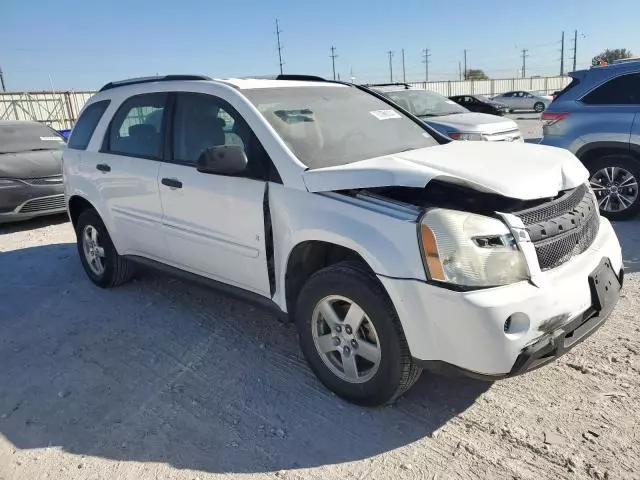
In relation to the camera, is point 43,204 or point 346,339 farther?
point 43,204

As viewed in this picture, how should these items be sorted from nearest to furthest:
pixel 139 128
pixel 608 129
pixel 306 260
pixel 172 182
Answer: pixel 306 260
pixel 172 182
pixel 139 128
pixel 608 129

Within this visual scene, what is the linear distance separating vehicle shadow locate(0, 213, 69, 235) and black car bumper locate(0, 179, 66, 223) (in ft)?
0.85

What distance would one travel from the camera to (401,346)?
2.69 meters

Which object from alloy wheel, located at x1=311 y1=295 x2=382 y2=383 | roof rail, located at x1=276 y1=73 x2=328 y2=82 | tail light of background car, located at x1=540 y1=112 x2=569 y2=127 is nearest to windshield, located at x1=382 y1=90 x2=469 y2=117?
tail light of background car, located at x1=540 y1=112 x2=569 y2=127

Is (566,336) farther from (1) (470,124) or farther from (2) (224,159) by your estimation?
(1) (470,124)

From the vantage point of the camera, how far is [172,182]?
3.87 metres

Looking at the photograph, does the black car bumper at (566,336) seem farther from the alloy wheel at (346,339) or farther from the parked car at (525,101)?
the parked car at (525,101)

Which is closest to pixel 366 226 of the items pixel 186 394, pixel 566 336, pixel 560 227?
pixel 560 227

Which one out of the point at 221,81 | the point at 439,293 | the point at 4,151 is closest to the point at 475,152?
the point at 439,293

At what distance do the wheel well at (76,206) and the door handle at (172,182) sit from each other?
1.54 meters

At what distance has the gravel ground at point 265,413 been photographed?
257 centimetres

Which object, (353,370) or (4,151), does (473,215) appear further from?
(4,151)

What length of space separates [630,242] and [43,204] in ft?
25.3

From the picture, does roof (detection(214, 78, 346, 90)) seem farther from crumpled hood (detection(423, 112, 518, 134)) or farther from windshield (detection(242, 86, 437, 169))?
crumpled hood (detection(423, 112, 518, 134))
